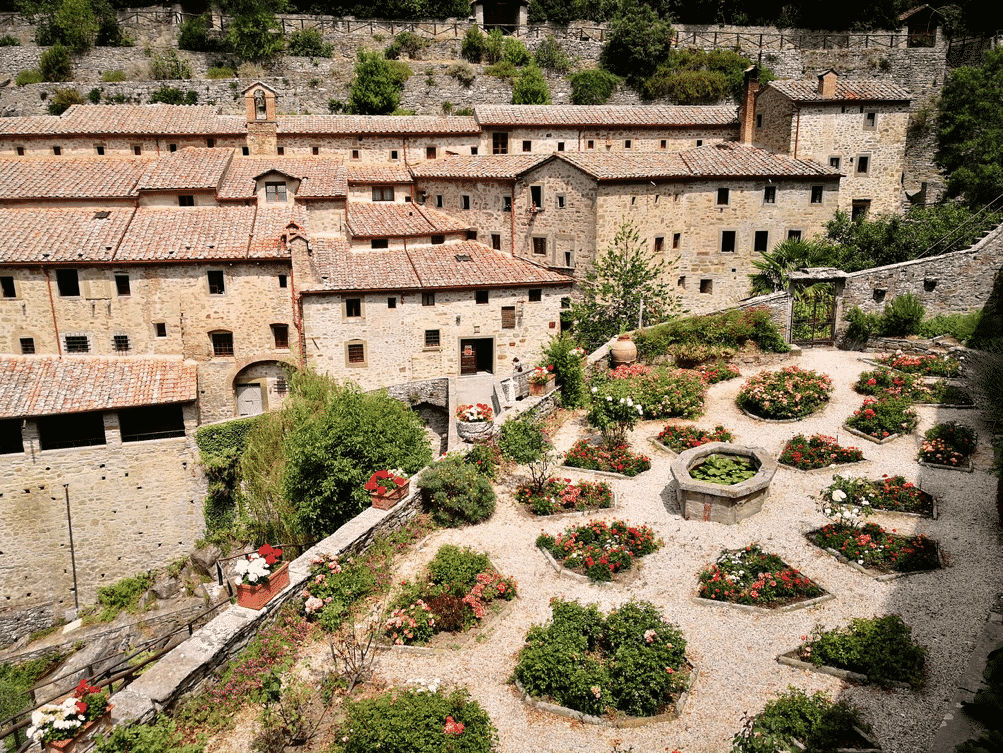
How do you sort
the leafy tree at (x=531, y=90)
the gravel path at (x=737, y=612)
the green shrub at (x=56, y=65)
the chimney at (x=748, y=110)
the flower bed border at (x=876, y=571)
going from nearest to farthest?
the gravel path at (x=737, y=612) → the flower bed border at (x=876, y=571) → the chimney at (x=748, y=110) → the leafy tree at (x=531, y=90) → the green shrub at (x=56, y=65)

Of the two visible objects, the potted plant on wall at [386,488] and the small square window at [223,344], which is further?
the small square window at [223,344]

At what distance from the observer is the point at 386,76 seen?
153ft

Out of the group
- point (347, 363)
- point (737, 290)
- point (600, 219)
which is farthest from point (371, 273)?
point (737, 290)

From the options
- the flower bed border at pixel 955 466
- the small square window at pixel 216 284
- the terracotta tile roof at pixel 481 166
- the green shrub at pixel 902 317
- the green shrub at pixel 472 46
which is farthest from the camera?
the green shrub at pixel 472 46

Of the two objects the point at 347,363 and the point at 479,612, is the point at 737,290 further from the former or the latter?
the point at 479,612

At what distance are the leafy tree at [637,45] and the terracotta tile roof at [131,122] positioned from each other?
27197mm

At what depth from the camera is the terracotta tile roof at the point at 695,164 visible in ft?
102

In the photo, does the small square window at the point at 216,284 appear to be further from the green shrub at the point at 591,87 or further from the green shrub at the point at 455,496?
the green shrub at the point at 591,87

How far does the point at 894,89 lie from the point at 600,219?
18.5m

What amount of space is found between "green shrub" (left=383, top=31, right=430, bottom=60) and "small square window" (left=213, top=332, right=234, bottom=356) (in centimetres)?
3122

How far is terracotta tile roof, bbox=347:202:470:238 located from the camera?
31766mm

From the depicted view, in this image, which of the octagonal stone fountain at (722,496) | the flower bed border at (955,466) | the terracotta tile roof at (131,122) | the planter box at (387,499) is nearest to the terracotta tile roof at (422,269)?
the terracotta tile roof at (131,122)

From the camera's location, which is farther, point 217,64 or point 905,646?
point 217,64

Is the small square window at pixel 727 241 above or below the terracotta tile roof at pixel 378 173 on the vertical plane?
below
